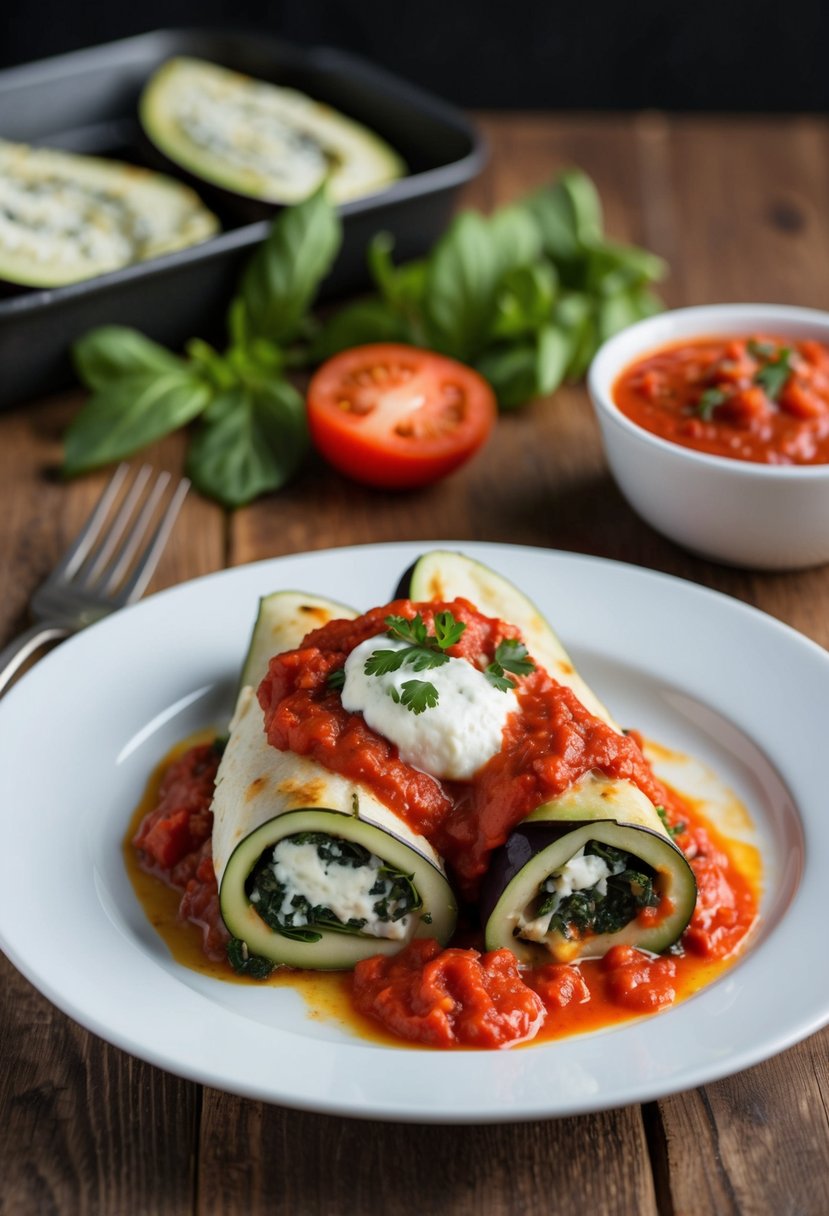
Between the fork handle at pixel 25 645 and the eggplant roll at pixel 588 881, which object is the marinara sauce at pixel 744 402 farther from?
the fork handle at pixel 25 645

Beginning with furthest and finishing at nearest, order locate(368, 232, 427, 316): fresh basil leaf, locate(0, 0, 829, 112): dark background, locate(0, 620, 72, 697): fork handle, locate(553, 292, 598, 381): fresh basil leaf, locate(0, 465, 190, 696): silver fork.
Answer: locate(0, 0, 829, 112): dark background → locate(368, 232, 427, 316): fresh basil leaf → locate(553, 292, 598, 381): fresh basil leaf → locate(0, 465, 190, 696): silver fork → locate(0, 620, 72, 697): fork handle

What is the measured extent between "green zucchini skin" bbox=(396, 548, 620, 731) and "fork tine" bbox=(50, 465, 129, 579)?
1.15 metres

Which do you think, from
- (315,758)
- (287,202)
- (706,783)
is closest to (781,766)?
(706,783)

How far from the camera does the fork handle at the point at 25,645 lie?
351 centimetres

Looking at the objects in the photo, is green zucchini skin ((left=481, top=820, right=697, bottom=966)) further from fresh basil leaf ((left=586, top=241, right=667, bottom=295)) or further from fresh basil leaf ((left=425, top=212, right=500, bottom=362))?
→ fresh basil leaf ((left=586, top=241, right=667, bottom=295))

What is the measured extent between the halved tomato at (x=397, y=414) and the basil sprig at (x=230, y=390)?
6.7 inches

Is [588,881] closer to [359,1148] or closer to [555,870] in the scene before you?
[555,870]

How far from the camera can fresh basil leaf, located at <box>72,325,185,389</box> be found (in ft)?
14.4

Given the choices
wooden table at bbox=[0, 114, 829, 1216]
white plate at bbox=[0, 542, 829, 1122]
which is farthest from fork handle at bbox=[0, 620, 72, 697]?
white plate at bbox=[0, 542, 829, 1122]

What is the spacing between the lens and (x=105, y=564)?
3.96 m

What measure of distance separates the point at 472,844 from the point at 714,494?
1531 mm

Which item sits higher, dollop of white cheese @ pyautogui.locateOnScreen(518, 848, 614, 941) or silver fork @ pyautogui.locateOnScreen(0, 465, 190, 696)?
dollop of white cheese @ pyautogui.locateOnScreen(518, 848, 614, 941)

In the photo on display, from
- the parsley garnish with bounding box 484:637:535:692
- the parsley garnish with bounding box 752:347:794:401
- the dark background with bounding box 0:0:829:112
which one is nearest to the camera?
the parsley garnish with bounding box 484:637:535:692

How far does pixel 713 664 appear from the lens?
333 centimetres
